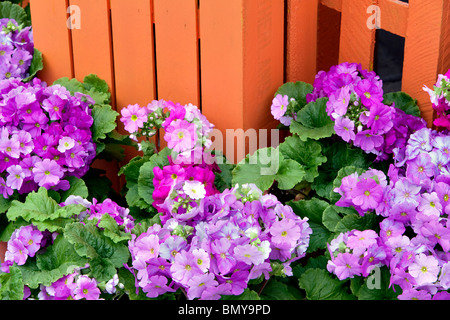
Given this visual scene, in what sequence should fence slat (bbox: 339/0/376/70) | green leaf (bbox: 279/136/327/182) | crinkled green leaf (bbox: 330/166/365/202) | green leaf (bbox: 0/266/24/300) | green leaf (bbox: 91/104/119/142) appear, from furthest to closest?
1. green leaf (bbox: 91/104/119/142)
2. fence slat (bbox: 339/0/376/70)
3. green leaf (bbox: 279/136/327/182)
4. crinkled green leaf (bbox: 330/166/365/202)
5. green leaf (bbox: 0/266/24/300)

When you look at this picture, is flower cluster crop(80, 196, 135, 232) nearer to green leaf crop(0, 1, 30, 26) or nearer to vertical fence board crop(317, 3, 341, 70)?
vertical fence board crop(317, 3, 341, 70)

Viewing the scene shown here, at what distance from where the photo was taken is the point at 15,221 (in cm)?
206

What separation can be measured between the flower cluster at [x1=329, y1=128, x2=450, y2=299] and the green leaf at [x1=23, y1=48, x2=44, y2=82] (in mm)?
1312

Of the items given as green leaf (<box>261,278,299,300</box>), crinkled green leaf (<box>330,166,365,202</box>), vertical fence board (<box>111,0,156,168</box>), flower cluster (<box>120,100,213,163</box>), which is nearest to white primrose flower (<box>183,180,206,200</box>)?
flower cluster (<box>120,100,213,163</box>)

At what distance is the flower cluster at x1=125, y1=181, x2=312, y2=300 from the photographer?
1661mm

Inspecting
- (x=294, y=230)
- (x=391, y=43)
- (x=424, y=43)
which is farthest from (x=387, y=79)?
(x=294, y=230)

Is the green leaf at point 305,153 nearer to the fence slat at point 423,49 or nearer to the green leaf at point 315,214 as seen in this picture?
the green leaf at point 315,214

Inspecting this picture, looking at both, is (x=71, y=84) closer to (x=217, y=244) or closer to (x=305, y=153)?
(x=305, y=153)

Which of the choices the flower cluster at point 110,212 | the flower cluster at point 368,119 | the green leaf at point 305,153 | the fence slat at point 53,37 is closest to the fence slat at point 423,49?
the flower cluster at point 368,119

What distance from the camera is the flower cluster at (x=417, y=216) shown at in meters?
1.68

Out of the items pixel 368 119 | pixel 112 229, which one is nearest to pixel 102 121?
pixel 112 229

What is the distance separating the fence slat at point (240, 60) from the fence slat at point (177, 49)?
4cm

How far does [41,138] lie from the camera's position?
7.20 ft
